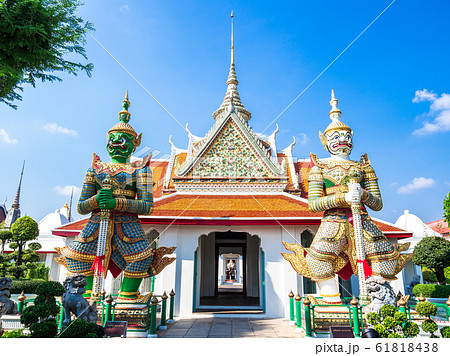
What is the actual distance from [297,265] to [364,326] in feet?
5.23

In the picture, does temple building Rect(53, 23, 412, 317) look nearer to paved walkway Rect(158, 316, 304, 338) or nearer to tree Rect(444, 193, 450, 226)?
paved walkway Rect(158, 316, 304, 338)

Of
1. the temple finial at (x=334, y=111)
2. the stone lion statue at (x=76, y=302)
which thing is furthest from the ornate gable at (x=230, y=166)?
the stone lion statue at (x=76, y=302)

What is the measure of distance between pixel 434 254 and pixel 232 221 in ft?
23.6

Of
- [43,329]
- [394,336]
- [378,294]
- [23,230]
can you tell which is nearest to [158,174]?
[23,230]

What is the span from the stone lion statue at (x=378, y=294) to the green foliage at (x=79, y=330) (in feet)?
13.6

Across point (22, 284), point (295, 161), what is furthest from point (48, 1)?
point (295, 161)

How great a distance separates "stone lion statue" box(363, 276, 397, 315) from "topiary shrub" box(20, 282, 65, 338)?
460cm

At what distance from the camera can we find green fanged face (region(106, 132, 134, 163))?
263 inches

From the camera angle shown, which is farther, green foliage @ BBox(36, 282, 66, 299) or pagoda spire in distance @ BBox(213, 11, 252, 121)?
pagoda spire in distance @ BBox(213, 11, 252, 121)

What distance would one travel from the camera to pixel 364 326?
5.58m

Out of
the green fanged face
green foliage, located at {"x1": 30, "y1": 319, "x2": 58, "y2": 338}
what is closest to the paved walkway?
green foliage, located at {"x1": 30, "y1": 319, "x2": 58, "y2": 338}

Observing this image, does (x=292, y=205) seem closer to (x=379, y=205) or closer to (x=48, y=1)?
(x=379, y=205)

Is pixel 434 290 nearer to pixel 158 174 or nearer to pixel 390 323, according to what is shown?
pixel 390 323

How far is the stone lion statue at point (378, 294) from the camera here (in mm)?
4680
